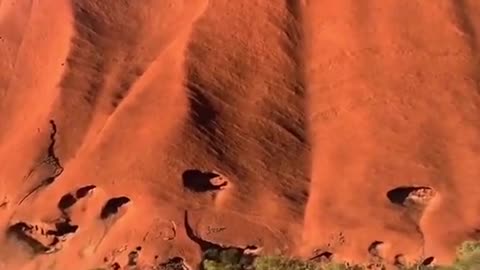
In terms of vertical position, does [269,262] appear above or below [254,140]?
below

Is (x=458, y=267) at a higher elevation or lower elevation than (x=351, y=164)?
lower

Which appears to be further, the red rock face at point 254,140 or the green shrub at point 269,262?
the red rock face at point 254,140

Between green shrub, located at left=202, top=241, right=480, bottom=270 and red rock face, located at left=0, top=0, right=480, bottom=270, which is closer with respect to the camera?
green shrub, located at left=202, top=241, right=480, bottom=270

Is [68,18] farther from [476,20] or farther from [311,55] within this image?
[476,20]

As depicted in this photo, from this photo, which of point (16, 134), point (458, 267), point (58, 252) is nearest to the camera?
point (458, 267)

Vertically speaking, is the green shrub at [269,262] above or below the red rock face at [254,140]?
below

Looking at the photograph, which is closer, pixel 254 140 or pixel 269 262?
pixel 269 262

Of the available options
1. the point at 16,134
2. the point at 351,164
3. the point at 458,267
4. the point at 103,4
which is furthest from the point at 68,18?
the point at 458,267

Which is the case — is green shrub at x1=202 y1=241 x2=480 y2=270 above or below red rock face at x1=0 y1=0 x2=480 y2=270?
below
